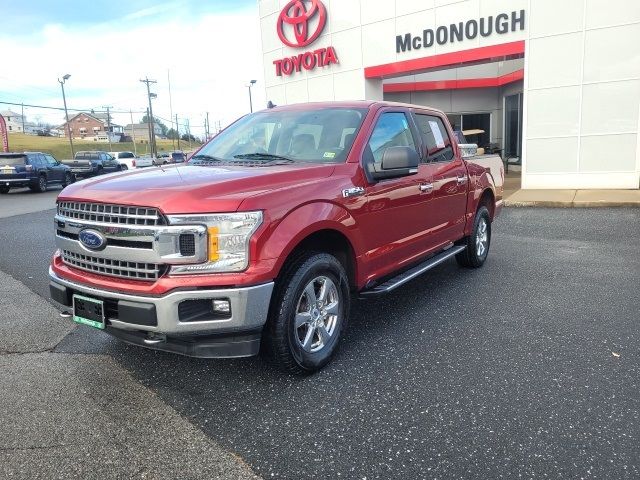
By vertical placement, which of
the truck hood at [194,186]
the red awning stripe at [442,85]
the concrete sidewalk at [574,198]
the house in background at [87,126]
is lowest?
the concrete sidewalk at [574,198]

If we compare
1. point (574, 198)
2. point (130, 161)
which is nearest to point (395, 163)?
point (574, 198)

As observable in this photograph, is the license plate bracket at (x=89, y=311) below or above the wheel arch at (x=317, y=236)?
below

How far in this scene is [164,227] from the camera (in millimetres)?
2951

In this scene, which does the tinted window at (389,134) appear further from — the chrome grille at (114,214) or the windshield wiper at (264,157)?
the chrome grille at (114,214)

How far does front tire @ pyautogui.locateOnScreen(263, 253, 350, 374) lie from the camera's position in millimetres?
3258

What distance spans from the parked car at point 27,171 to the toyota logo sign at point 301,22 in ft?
Result: 37.1

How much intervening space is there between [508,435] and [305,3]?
1788 centimetres

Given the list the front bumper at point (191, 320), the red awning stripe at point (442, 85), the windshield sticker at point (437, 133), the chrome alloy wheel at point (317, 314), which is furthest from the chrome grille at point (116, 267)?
the red awning stripe at point (442, 85)

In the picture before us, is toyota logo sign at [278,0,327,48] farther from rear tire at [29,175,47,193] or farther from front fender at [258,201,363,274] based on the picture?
front fender at [258,201,363,274]

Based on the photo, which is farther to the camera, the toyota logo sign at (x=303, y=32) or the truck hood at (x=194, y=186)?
the toyota logo sign at (x=303, y=32)

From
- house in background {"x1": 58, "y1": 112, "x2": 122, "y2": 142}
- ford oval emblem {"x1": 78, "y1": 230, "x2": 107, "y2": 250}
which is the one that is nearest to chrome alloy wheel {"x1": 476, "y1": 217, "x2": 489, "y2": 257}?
ford oval emblem {"x1": 78, "y1": 230, "x2": 107, "y2": 250}

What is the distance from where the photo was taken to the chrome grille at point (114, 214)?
2990mm

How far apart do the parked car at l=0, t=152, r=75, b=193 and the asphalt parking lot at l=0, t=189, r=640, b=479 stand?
19.1 metres

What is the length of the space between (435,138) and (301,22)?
571 inches
